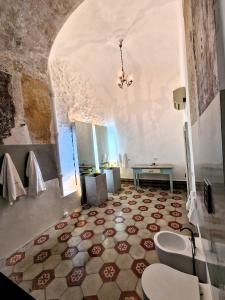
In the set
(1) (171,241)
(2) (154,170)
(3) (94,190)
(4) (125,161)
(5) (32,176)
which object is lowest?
(1) (171,241)

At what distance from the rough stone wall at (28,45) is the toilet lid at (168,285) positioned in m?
2.39

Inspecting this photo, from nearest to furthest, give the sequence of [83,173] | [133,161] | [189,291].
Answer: [189,291] → [83,173] → [133,161]

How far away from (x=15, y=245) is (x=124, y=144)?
3.67m

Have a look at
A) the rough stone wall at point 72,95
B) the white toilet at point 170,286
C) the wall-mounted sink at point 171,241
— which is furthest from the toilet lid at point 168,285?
the rough stone wall at point 72,95

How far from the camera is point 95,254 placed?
6.29 feet

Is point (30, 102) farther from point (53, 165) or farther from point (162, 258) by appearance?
point (162, 258)

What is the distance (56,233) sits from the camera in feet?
8.07

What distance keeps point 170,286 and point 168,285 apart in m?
0.01

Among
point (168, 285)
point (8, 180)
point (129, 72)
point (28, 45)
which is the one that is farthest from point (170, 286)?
point (129, 72)

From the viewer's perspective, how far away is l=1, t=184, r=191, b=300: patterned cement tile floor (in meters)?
1.47

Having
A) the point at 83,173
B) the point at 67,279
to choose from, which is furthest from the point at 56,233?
the point at 83,173

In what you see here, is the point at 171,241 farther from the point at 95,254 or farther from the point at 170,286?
the point at 95,254

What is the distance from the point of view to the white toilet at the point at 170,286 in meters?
1.00

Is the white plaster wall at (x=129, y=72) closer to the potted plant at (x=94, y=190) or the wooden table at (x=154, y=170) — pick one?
the wooden table at (x=154, y=170)
